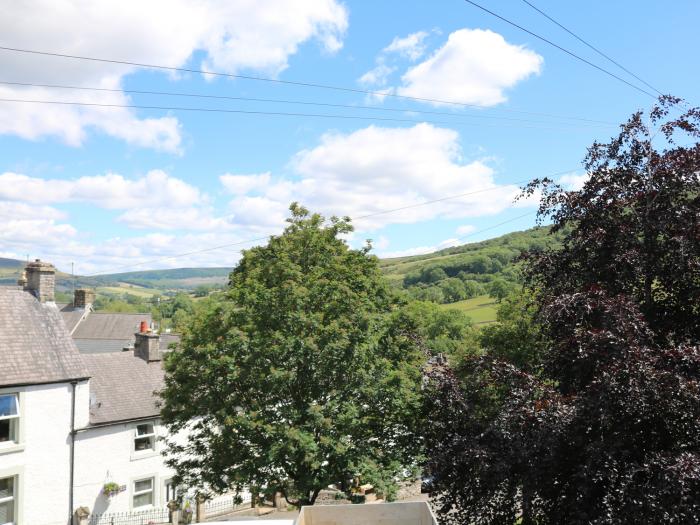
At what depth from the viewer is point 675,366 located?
29.7 ft

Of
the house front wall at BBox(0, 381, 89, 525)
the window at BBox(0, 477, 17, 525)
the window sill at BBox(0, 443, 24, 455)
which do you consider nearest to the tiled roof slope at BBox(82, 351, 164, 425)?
the house front wall at BBox(0, 381, 89, 525)

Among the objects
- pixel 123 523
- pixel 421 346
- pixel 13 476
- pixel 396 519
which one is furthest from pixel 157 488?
pixel 396 519

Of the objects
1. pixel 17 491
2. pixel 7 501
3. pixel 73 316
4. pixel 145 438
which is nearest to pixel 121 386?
pixel 145 438

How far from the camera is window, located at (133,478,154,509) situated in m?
25.3

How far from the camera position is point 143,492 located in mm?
25359

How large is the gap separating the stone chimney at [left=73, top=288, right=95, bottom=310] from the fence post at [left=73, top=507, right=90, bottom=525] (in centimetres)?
4443

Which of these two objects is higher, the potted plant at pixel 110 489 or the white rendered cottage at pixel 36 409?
the white rendered cottage at pixel 36 409

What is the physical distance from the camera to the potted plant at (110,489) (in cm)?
2359

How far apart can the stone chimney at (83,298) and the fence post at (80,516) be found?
146ft

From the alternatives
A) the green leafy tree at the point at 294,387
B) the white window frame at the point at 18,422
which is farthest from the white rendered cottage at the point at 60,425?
the green leafy tree at the point at 294,387

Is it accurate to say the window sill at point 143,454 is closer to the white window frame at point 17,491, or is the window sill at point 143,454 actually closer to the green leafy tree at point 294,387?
the white window frame at point 17,491

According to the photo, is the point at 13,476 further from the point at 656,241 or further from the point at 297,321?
the point at 656,241

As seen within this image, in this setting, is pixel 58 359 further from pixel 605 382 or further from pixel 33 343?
pixel 605 382

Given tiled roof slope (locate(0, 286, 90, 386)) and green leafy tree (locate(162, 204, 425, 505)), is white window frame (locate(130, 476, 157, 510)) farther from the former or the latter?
green leafy tree (locate(162, 204, 425, 505))
